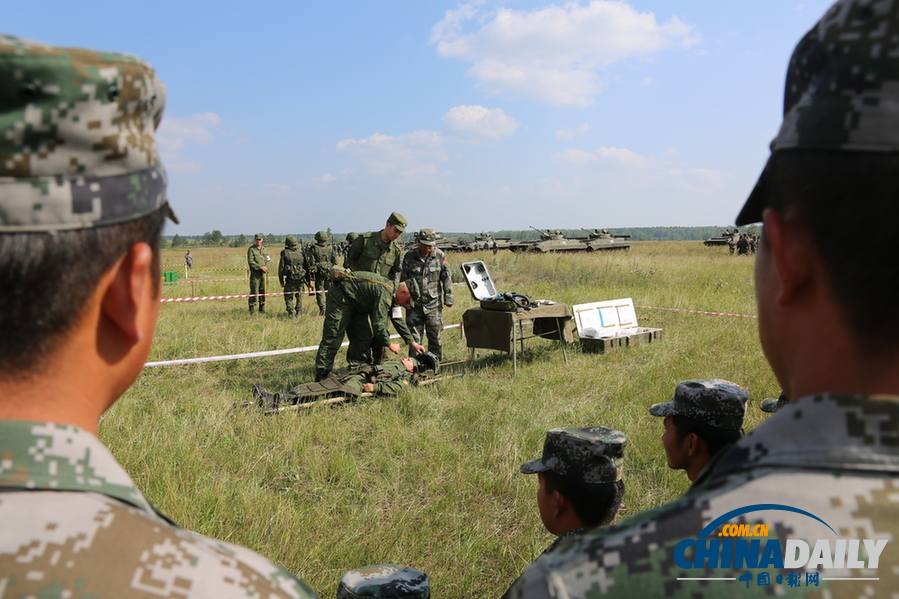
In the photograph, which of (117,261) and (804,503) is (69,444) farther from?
(804,503)

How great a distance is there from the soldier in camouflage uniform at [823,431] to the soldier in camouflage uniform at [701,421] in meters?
1.97

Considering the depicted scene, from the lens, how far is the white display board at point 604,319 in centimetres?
920

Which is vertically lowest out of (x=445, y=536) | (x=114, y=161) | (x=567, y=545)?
(x=445, y=536)

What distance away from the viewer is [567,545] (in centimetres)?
83

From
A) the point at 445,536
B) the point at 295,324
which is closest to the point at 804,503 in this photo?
the point at 445,536

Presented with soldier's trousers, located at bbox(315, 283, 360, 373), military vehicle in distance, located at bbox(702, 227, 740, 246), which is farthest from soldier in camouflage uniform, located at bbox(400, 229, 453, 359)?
military vehicle in distance, located at bbox(702, 227, 740, 246)

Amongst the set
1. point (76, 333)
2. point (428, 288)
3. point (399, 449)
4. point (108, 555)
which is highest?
point (76, 333)

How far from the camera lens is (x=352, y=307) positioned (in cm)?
717

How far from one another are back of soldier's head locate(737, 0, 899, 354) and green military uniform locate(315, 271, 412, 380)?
6.24 metres

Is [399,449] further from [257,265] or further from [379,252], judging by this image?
[257,265]

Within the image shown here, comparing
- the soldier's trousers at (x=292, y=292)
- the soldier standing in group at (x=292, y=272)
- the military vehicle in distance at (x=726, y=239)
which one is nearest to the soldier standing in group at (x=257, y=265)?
the soldier's trousers at (x=292, y=292)

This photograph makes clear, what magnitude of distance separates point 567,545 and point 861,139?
651mm

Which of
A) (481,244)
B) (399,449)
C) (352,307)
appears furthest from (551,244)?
(399,449)

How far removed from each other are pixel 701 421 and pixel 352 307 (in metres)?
5.08
